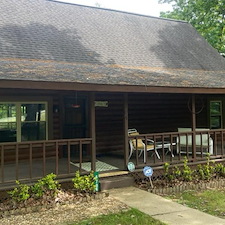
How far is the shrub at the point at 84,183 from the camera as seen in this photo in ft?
19.0

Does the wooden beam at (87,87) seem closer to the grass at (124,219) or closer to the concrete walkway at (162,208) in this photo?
the concrete walkway at (162,208)

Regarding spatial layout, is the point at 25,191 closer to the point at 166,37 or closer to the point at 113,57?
the point at 113,57

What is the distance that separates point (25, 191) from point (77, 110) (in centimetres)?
416

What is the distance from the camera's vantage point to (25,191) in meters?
5.21

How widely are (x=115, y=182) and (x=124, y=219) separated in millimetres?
A: 1809

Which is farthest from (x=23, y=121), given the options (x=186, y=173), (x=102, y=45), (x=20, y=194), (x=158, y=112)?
(x=158, y=112)

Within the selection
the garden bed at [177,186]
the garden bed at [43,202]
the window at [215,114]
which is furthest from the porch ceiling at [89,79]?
the window at [215,114]

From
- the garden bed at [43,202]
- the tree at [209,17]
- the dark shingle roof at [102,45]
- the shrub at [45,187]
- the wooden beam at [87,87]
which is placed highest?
the tree at [209,17]

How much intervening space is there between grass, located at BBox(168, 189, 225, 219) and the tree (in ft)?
46.1

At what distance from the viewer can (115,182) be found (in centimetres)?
650

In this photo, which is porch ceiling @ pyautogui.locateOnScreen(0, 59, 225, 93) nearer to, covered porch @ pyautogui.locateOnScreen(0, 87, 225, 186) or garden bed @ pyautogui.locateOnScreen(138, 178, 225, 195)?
covered porch @ pyautogui.locateOnScreen(0, 87, 225, 186)

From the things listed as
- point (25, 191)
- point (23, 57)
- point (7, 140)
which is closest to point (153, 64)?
point (23, 57)

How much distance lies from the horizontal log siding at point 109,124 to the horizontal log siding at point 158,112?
1.57ft

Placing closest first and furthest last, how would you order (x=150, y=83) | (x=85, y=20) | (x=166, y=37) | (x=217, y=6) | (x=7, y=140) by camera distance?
(x=150, y=83) → (x=7, y=140) → (x=85, y=20) → (x=166, y=37) → (x=217, y=6)
